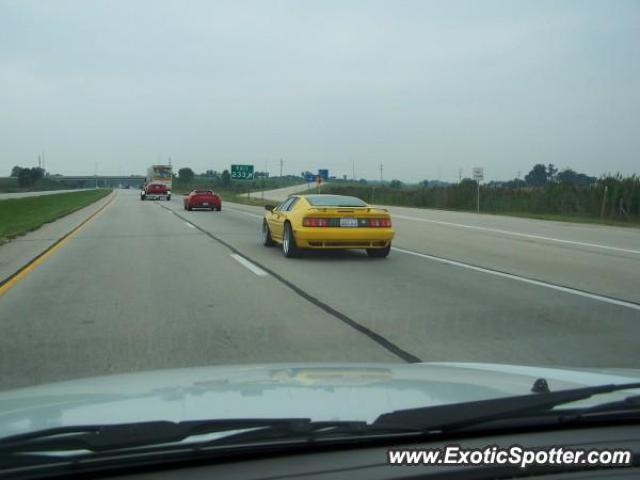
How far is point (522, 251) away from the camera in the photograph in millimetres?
16906

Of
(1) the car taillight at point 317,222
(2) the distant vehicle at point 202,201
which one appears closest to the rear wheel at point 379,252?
(1) the car taillight at point 317,222

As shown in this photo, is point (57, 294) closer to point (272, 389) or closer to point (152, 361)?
point (152, 361)

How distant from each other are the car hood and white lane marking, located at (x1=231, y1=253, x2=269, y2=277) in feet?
26.2

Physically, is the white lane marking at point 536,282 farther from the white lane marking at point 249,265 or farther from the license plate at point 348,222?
the white lane marking at point 249,265

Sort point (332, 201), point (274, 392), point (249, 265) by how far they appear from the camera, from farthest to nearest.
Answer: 1. point (332, 201)
2. point (249, 265)
3. point (274, 392)

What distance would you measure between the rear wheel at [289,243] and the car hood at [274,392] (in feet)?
33.4

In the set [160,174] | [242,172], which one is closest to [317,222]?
[242,172]

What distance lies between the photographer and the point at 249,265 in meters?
13.7

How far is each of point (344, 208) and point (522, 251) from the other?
5002mm

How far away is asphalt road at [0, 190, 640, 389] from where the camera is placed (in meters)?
6.70

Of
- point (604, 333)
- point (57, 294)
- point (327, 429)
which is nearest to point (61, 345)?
point (57, 294)

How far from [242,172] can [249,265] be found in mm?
46933

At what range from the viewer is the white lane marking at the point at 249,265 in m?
12.5

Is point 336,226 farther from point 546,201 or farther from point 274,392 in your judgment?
point 546,201
